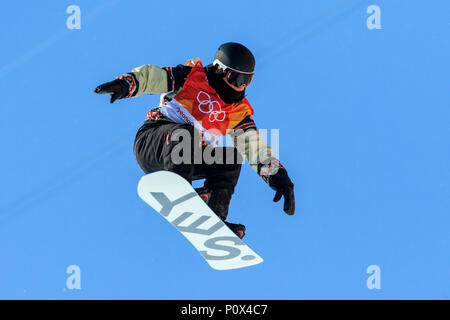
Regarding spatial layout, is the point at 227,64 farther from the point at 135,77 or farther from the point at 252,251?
the point at 252,251

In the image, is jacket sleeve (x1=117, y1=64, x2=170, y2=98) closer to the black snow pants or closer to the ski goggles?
the black snow pants

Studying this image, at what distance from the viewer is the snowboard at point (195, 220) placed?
7.72 metres

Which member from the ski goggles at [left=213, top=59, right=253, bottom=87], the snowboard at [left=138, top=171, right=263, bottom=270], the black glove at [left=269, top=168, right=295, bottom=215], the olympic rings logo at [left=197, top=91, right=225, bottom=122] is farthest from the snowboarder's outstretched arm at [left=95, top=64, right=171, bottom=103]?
the black glove at [left=269, top=168, right=295, bottom=215]

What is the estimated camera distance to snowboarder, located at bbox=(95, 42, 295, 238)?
318 inches

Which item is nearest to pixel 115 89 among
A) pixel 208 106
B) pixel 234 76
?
pixel 208 106

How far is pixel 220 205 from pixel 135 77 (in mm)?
1574

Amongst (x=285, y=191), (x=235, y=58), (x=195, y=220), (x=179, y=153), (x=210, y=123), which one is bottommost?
(x=195, y=220)

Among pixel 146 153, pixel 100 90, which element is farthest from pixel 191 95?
pixel 100 90

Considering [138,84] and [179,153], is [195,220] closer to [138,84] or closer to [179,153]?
[179,153]

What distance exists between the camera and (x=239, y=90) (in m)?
8.64

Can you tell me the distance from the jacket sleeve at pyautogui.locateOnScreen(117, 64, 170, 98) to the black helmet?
652mm

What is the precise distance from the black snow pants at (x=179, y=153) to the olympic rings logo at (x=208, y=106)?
1.34ft

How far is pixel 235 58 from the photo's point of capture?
27.8 feet

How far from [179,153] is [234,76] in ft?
3.91
